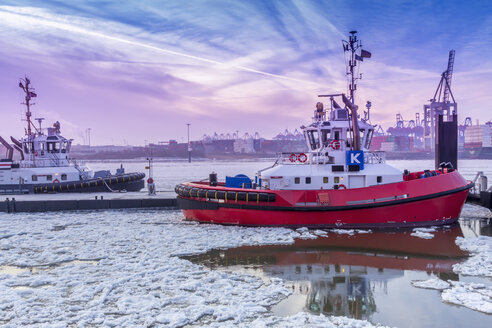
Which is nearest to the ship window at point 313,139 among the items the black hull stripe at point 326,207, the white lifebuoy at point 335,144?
the white lifebuoy at point 335,144

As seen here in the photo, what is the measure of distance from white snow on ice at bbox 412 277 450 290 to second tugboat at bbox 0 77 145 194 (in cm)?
1740

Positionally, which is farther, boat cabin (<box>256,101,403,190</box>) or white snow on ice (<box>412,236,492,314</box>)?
boat cabin (<box>256,101,403,190</box>)

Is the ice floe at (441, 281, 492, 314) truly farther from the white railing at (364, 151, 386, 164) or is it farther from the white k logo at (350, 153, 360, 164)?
the white railing at (364, 151, 386, 164)

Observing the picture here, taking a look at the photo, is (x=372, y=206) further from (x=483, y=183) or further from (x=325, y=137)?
(x=483, y=183)

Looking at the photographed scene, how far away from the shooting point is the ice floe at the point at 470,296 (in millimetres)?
6180

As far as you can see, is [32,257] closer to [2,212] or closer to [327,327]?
[327,327]

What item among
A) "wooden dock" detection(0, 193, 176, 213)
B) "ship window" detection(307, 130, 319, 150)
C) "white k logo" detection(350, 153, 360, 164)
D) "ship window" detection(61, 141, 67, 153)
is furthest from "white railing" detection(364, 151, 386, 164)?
"ship window" detection(61, 141, 67, 153)

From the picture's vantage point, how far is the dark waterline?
6074mm

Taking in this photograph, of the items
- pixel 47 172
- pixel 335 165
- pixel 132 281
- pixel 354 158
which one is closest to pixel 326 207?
pixel 335 165

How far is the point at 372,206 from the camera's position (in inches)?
459

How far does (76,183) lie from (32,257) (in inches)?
466

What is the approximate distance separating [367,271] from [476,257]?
2.96 m

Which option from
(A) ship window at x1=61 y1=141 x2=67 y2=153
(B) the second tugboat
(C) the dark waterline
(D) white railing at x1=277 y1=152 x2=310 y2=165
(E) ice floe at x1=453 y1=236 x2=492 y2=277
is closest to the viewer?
(C) the dark waterline

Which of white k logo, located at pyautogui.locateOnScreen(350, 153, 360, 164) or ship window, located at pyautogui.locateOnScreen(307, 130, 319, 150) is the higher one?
ship window, located at pyautogui.locateOnScreen(307, 130, 319, 150)
